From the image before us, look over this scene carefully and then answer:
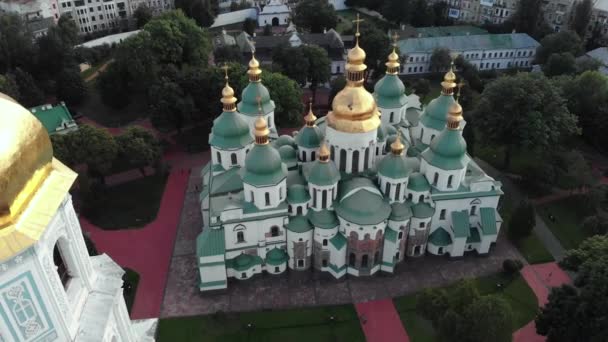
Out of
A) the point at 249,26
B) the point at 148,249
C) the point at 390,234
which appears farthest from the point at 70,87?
the point at 390,234

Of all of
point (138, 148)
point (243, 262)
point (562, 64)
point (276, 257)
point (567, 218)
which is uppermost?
point (562, 64)

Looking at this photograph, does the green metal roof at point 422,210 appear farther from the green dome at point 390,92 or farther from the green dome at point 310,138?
the green dome at point 390,92

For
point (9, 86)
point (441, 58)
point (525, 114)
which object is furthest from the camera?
point (441, 58)

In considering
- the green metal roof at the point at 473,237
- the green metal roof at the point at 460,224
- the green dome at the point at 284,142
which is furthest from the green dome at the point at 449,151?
the green dome at the point at 284,142

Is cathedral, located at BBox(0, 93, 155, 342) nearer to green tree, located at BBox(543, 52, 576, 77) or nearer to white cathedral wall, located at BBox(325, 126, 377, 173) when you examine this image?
white cathedral wall, located at BBox(325, 126, 377, 173)

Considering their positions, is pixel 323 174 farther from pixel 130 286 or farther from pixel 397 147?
pixel 130 286
